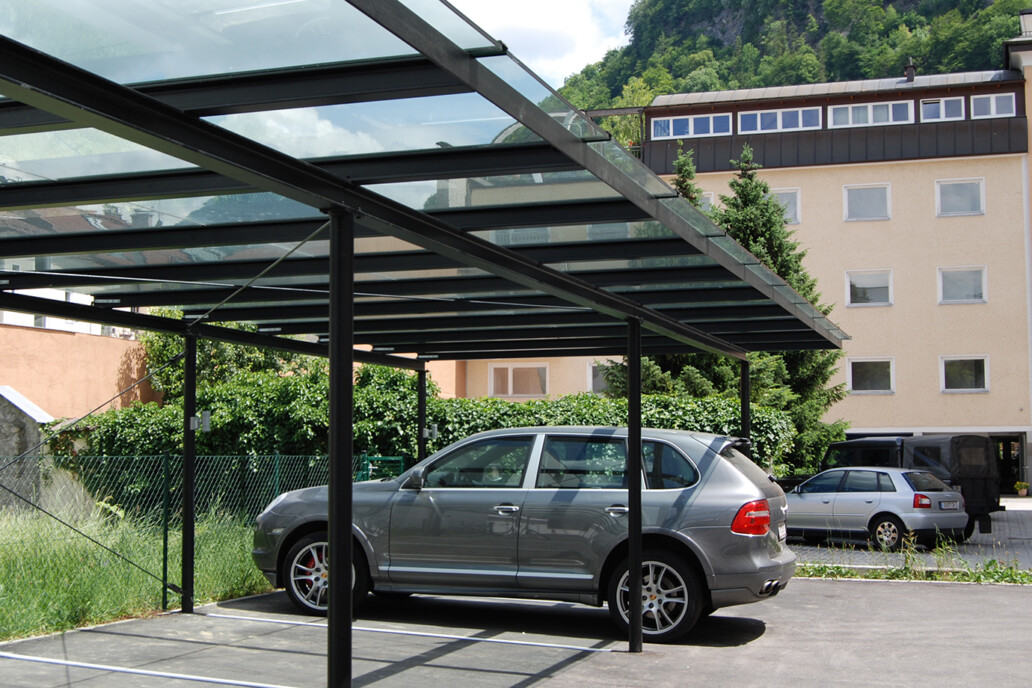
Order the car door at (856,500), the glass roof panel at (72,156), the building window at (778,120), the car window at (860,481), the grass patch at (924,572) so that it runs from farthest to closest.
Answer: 1. the building window at (778,120)
2. the car window at (860,481)
3. the car door at (856,500)
4. the grass patch at (924,572)
5. the glass roof panel at (72,156)

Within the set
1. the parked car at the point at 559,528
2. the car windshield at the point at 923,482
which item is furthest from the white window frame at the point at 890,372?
the parked car at the point at 559,528

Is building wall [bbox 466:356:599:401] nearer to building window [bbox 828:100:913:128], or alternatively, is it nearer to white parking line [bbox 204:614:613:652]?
building window [bbox 828:100:913:128]

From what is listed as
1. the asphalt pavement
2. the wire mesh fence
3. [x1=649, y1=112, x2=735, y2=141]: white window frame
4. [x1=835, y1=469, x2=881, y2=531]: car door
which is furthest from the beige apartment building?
the asphalt pavement

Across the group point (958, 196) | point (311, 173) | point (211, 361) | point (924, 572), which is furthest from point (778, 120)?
point (311, 173)

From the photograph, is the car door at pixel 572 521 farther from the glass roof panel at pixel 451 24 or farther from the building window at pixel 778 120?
the building window at pixel 778 120

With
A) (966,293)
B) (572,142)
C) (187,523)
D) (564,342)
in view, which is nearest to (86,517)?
(187,523)

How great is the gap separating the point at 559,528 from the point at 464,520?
0.87 m

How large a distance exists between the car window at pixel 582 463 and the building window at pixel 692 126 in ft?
108

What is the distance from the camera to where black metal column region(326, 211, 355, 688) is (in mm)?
5238

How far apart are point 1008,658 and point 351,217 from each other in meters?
6.33

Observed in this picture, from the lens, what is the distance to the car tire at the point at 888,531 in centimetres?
1712

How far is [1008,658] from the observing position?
852 centimetres

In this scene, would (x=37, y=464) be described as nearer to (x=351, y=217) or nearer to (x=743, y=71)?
(x=351, y=217)

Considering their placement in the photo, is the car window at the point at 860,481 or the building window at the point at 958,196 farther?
the building window at the point at 958,196
